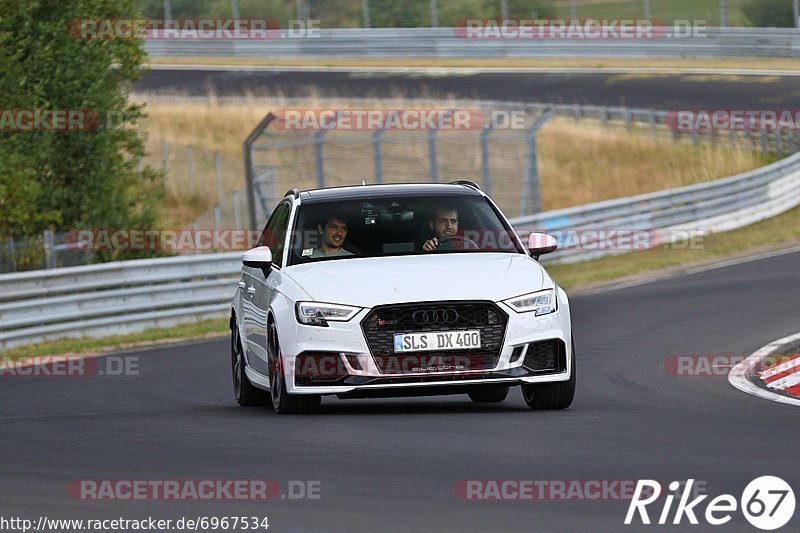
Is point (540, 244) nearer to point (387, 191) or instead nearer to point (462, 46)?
point (387, 191)

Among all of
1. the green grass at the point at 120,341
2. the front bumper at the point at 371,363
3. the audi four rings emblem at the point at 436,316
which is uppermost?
the audi four rings emblem at the point at 436,316

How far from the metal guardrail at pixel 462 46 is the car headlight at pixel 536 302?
109ft

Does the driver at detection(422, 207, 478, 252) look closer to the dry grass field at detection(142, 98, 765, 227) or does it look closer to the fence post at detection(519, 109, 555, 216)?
the fence post at detection(519, 109, 555, 216)

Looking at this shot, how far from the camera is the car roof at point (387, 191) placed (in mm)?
11250

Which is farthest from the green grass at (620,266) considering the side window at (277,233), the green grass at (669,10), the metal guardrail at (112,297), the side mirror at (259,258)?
the green grass at (669,10)

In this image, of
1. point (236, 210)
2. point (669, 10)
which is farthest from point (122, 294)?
point (669, 10)

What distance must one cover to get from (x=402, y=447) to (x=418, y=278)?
5.79ft

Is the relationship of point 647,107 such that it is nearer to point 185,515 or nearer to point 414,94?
point 414,94

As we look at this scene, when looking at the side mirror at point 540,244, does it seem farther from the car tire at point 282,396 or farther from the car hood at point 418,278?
the car tire at point 282,396

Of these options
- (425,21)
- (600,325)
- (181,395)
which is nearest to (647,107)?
(425,21)

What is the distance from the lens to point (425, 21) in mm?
48781

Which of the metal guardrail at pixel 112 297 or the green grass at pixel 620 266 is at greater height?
the metal guardrail at pixel 112 297

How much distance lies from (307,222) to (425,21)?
3837cm

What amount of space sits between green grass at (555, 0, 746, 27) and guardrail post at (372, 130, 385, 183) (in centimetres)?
1979
